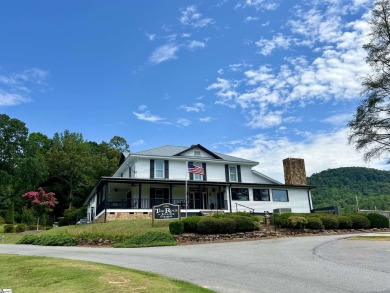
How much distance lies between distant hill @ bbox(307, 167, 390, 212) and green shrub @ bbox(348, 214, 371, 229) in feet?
73.0

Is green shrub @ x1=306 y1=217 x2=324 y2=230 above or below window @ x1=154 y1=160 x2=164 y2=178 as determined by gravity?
below

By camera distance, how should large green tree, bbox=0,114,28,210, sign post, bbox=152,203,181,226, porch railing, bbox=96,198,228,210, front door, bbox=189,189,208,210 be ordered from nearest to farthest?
sign post, bbox=152,203,181,226, porch railing, bbox=96,198,228,210, front door, bbox=189,189,208,210, large green tree, bbox=0,114,28,210

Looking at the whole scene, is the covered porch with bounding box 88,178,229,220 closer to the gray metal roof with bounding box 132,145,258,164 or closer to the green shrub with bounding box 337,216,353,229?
the gray metal roof with bounding box 132,145,258,164

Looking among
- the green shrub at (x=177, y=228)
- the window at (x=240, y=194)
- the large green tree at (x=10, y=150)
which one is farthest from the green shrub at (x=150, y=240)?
the large green tree at (x=10, y=150)

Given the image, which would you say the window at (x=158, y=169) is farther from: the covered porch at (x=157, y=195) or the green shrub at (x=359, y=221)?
the green shrub at (x=359, y=221)

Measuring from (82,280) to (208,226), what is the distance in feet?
39.5

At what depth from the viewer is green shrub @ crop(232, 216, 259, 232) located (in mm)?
20173

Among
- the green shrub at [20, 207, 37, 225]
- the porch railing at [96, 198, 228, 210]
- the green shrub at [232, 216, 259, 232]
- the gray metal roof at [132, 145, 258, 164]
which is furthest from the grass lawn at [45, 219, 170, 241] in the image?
the green shrub at [20, 207, 37, 225]

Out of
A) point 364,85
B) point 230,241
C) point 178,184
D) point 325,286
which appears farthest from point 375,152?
point 325,286

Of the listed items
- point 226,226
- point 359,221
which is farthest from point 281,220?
point 359,221

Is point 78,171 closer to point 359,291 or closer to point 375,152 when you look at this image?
point 375,152

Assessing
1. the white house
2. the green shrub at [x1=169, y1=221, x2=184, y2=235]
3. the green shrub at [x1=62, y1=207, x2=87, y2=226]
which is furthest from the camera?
the green shrub at [x1=62, y1=207, x2=87, y2=226]

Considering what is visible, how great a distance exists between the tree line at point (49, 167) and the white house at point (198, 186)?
567 inches

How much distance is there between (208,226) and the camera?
19344 millimetres
